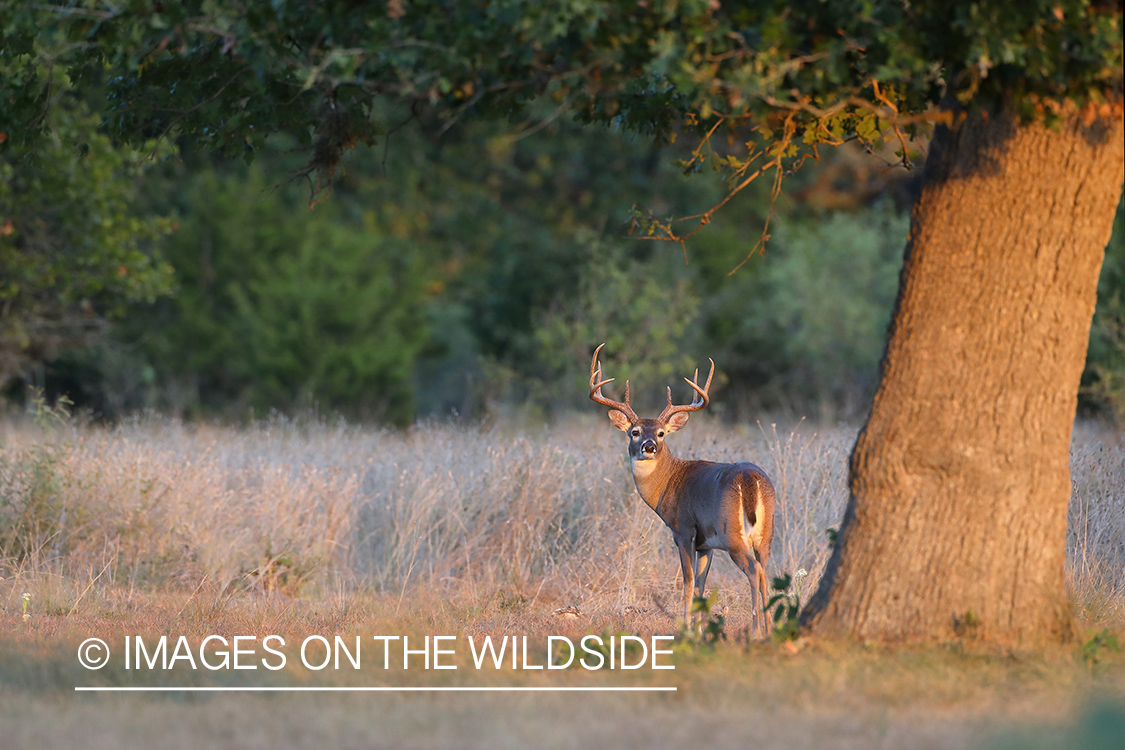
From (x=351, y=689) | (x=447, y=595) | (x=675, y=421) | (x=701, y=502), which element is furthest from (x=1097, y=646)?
(x=447, y=595)

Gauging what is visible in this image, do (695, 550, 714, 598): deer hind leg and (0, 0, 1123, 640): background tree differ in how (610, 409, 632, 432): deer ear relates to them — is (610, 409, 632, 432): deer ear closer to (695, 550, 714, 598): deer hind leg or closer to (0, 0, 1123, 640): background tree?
(695, 550, 714, 598): deer hind leg

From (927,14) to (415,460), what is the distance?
7.10 m

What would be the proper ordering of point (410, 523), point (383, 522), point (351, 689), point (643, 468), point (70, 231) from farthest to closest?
point (70, 231) < point (383, 522) < point (410, 523) < point (643, 468) < point (351, 689)

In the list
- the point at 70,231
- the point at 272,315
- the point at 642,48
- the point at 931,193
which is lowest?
the point at 272,315

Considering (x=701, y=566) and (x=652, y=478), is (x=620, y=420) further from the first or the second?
(x=701, y=566)

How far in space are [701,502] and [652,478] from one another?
70 cm

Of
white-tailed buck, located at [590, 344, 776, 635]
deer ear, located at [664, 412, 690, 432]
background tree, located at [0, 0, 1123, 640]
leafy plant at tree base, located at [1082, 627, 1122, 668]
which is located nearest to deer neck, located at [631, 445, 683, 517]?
white-tailed buck, located at [590, 344, 776, 635]

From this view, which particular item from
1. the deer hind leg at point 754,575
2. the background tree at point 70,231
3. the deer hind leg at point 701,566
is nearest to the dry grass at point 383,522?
the deer hind leg at point 701,566

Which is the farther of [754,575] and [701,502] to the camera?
[701,502]

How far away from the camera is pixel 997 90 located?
5.61 meters

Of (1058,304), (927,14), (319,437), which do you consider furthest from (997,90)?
(319,437)

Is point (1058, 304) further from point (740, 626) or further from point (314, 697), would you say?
point (314, 697)

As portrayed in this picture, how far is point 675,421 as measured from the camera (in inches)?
363

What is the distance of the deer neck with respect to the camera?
8.95 meters
